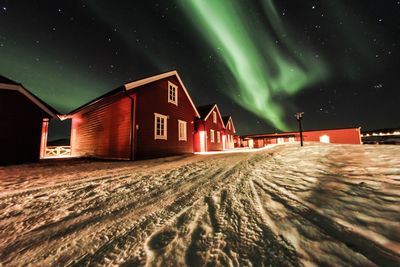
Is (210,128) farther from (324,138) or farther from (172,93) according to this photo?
(324,138)

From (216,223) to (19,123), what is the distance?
10910 mm

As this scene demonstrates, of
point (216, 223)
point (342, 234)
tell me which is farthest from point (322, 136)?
point (216, 223)

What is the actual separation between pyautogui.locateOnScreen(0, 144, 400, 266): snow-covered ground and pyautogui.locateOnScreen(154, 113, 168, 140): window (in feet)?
22.6

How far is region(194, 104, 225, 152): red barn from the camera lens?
55.4ft

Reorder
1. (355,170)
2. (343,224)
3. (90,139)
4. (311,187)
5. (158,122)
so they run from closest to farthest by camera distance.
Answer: (343,224), (311,187), (355,170), (158,122), (90,139)

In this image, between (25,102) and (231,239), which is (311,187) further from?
(25,102)

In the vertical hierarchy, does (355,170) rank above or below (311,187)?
above

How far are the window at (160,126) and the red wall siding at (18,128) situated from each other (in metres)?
5.95

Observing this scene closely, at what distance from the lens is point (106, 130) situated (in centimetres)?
1017

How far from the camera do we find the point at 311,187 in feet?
8.47

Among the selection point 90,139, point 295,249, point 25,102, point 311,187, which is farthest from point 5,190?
point 90,139

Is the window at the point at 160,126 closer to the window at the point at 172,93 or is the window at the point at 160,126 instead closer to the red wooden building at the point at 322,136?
the window at the point at 172,93

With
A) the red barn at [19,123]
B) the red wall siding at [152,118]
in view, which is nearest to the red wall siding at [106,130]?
the red wall siding at [152,118]

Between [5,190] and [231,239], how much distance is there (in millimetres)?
4739
